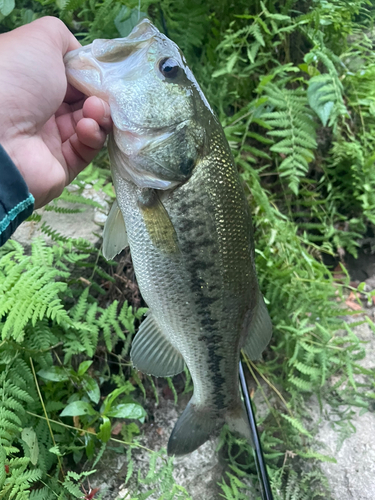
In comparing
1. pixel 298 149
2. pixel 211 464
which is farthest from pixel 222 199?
pixel 211 464

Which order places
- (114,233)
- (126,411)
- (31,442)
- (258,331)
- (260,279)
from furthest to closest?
(260,279) < (126,411) < (31,442) < (258,331) < (114,233)

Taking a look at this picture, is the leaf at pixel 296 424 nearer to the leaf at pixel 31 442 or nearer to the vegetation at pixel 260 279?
the vegetation at pixel 260 279

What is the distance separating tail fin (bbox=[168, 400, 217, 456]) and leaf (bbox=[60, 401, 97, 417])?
1.46 feet

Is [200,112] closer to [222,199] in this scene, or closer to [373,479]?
[222,199]

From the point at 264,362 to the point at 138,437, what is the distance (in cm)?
85

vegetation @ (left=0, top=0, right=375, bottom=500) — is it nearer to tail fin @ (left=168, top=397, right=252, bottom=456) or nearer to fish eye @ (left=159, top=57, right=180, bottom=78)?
tail fin @ (left=168, top=397, right=252, bottom=456)

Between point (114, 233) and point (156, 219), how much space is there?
9.1 inches

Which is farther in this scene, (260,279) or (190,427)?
(260,279)

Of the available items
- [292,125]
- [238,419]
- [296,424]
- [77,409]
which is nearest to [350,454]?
[296,424]

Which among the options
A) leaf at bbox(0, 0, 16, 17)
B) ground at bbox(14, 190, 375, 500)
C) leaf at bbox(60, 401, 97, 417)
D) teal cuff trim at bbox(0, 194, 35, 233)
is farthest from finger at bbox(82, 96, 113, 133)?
leaf at bbox(60, 401, 97, 417)

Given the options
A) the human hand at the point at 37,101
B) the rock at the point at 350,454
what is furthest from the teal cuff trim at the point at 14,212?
the rock at the point at 350,454

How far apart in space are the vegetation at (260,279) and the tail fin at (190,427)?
248 mm

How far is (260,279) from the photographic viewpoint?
1.94 meters

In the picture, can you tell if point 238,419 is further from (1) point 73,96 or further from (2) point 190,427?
(1) point 73,96
